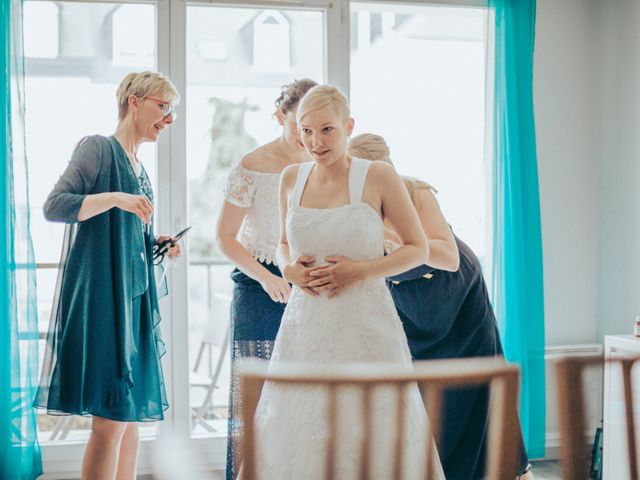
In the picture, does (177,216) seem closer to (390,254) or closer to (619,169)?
(390,254)

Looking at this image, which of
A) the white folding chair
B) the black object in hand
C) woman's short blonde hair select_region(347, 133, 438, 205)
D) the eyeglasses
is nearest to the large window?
the white folding chair

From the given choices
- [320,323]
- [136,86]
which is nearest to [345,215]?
[320,323]

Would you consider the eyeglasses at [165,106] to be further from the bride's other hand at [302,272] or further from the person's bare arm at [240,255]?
the bride's other hand at [302,272]

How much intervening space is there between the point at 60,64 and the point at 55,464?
6.19 ft

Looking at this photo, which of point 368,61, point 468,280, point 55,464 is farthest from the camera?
point 368,61

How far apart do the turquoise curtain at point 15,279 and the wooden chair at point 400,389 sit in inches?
95.7

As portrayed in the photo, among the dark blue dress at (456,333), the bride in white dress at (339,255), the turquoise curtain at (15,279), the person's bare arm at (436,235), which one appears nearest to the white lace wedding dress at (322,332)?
the bride in white dress at (339,255)

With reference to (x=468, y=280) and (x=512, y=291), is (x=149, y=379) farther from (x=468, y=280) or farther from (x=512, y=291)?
(x=512, y=291)

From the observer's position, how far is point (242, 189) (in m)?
2.42

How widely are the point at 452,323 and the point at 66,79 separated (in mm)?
2248

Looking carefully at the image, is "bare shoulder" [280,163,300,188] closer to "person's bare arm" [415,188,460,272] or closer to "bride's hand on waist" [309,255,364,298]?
"bride's hand on waist" [309,255,364,298]

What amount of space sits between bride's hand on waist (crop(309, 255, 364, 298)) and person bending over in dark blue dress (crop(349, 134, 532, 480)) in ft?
1.63

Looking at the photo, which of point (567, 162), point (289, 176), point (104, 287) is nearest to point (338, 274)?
point (289, 176)

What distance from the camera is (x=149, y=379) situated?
8.23 feet
